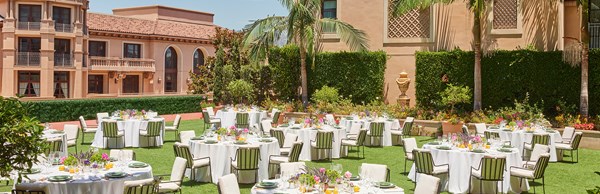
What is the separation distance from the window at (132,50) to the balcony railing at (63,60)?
509 cm

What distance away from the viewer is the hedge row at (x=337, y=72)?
2525 centimetres

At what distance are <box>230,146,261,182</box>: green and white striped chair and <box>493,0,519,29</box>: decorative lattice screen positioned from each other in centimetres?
1541

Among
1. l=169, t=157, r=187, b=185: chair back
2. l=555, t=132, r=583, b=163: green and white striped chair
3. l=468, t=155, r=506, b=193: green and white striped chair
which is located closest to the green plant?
l=169, t=157, r=187, b=185: chair back

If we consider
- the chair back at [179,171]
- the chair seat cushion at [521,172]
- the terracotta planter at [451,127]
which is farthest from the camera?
the terracotta planter at [451,127]

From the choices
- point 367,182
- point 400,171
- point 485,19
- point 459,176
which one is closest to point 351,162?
point 400,171

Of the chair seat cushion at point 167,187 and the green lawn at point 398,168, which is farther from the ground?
the chair seat cushion at point 167,187

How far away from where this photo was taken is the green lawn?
11484mm

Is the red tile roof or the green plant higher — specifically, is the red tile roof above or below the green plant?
above

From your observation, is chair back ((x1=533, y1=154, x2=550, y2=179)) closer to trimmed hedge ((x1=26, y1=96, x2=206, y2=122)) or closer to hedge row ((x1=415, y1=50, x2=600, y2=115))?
hedge row ((x1=415, y1=50, x2=600, y2=115))

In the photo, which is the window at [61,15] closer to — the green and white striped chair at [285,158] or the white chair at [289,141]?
the white chair at [289,141]

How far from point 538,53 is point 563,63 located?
971 mm

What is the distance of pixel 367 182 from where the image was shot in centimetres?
778

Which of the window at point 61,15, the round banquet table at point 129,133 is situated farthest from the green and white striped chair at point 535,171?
the window at point 61,15

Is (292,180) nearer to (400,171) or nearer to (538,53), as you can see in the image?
(400,171)
